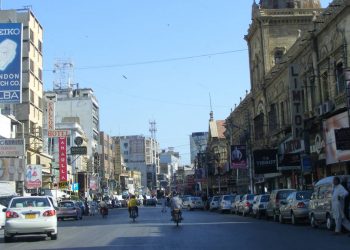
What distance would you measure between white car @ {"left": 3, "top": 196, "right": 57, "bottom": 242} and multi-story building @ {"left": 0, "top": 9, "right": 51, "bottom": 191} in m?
49.8

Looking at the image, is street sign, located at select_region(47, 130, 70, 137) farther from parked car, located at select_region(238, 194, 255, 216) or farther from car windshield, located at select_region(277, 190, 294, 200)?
car windshield, located at select_region(277, 190, 294, 200)

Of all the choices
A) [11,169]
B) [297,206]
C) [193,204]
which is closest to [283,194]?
[297,206]

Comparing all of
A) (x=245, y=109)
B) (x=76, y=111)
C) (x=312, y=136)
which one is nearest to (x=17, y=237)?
(x=312, y=136)

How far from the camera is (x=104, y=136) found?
14112 centimetres

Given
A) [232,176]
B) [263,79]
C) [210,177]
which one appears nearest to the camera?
[263,79]

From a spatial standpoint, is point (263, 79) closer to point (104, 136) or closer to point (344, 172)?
point (344, 172)

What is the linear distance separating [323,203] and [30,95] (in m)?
58.5

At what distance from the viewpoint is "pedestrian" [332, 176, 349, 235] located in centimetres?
1969

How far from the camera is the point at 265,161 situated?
53.3 metres

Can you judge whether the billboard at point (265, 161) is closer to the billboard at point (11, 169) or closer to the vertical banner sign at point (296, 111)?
the vertical banner sign at point (296, 111)

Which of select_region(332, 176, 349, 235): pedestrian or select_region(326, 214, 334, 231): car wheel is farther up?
select_region(332, 176, 349, 235): pedestrian

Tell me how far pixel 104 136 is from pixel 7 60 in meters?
112

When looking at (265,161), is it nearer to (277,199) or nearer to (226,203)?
(226,203)

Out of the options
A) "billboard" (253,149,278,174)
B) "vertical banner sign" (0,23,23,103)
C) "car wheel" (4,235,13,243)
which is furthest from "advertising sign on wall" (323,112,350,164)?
"car wheel" (4,235,13,243)
